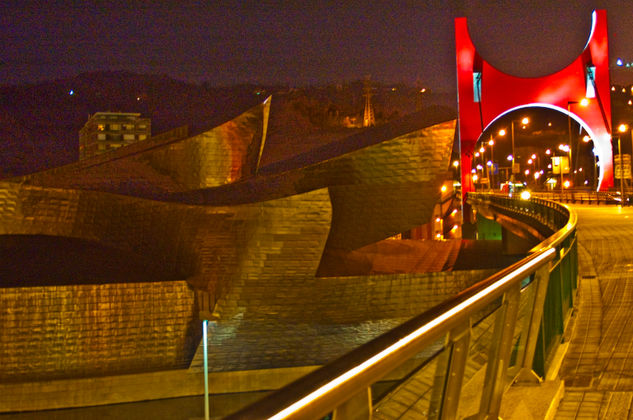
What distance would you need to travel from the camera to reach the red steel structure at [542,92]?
49.2 m

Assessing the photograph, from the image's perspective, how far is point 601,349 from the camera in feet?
16.7

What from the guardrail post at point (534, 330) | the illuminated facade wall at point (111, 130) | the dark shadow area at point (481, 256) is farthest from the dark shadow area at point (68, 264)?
the illuminated facade wall at point (111, 130)

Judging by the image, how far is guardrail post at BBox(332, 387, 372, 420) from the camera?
1399 mm

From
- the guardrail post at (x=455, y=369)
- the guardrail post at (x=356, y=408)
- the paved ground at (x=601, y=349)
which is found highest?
the guardrail post at (x=356, y=408)

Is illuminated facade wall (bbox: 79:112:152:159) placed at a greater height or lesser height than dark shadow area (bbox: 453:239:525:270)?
greater

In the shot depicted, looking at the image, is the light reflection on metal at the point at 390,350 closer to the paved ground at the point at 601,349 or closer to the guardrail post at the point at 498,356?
the guardrail post at the point at 498,356

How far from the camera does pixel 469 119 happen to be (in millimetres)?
53000

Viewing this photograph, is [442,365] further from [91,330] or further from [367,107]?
[367,107]

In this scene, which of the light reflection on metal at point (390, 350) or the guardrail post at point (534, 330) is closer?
the light reflection on metal at point (390, 350)

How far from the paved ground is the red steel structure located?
42.1 m

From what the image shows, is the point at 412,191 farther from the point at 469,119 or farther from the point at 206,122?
the point at 469,119

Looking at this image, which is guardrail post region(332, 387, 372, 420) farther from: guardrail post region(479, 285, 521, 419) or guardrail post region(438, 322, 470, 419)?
guardrail post region(479, 285, 521, 419)

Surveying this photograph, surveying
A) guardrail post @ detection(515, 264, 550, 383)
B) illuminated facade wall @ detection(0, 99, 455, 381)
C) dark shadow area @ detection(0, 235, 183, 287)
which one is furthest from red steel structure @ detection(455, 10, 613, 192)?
guardrail post @ detection(515, 264, 550, 383)

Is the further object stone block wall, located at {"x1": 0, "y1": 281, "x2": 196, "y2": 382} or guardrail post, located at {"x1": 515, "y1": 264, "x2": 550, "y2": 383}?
stone block wall, located at {"x1": 0, "y1": 281, "x2": 196, "y2": 382}
